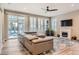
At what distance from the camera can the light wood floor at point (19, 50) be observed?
2.08 meters

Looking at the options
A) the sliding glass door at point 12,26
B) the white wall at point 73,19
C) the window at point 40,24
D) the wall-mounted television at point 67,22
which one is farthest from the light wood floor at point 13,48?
the wall-mounted television at point 67,22

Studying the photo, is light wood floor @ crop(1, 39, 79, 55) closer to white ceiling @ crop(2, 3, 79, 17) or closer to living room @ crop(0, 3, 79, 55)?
living room @ crop(0, 3, 79, 55)

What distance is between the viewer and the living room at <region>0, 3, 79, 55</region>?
7.05 feet

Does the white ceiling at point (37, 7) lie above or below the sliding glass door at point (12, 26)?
above

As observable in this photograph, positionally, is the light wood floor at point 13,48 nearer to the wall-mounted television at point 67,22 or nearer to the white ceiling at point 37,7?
the white ceiling at point 37,7

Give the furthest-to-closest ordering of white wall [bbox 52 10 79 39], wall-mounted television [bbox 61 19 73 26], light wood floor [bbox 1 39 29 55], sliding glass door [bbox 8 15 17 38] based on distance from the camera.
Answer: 1. wall-mounted television [bbox 61 19 73 26]
2. white wall [bbox 52 10 79 39]
3. sliding glass door [bbox 8 15 17 38]
4. light wood floor [bbox 1 39 29 55]

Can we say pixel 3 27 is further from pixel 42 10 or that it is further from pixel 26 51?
pixel 42 10

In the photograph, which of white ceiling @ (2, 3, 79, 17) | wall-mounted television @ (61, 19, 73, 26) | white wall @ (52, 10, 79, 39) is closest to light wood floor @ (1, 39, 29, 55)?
white ceiling @ (2, 3, 79, 17)

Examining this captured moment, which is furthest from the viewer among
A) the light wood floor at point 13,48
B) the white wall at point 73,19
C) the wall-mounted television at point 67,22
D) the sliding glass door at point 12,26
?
the wall-mounted television at point 67,22

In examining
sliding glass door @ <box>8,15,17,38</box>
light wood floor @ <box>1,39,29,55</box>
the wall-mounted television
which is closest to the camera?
light wood floor @ <box>1,39,29,55</box>
